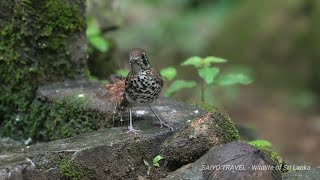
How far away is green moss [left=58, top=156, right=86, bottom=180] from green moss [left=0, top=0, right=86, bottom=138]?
3.91 feet

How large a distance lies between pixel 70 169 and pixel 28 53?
145 centimetres

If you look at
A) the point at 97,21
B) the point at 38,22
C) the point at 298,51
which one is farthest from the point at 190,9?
the point at 38,22

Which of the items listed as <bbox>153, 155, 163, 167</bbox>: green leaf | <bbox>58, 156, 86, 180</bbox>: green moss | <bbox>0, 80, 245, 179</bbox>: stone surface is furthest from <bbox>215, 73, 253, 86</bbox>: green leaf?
<bbox>58, 156, 86, 180</bbox>: green moss

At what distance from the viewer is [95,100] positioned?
4496mm

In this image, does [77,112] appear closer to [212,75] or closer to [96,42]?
[212,75]

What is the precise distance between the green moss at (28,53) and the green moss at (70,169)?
1.19 metres

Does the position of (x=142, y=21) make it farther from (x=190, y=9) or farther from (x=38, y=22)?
(x=38, y=22)

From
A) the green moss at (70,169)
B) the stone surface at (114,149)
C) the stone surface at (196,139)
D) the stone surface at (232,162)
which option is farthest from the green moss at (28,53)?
the stone surface at (232,162)

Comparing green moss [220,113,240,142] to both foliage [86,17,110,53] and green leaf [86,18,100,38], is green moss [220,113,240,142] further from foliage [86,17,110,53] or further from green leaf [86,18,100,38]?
green leaf [86,18,100,38]

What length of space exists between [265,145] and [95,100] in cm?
129

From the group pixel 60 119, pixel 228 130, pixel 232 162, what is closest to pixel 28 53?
pixel 60 119

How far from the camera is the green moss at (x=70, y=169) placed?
11.8 feet

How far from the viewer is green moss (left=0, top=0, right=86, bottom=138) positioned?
4711 mm

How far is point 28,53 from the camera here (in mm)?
4738
